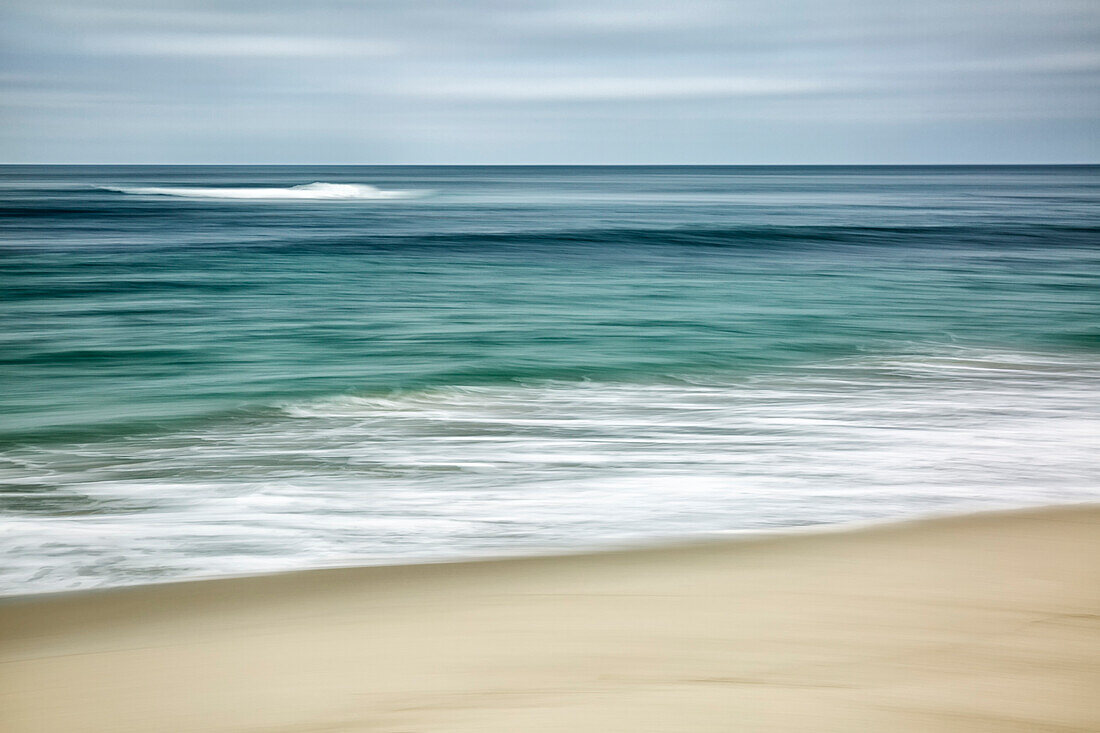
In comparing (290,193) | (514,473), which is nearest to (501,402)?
(514,473)

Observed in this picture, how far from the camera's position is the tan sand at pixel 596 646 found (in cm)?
177

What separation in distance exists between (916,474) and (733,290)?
805cm

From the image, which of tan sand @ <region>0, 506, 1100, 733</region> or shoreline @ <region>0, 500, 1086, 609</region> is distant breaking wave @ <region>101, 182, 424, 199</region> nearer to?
shoreline @ <region>0, 500, 1086, 609</region>

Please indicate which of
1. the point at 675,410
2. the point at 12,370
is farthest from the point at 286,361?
the point at 675,410

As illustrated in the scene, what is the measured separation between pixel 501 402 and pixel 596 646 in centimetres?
343

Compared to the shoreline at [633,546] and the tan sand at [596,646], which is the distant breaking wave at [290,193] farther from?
the tan sand at [596,646]

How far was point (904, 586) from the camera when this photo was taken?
2.38 m

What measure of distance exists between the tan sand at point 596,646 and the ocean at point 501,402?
304 millimetres

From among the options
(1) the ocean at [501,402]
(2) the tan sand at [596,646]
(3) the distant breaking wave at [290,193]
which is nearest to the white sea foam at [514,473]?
(1) the ocean at [501,402]

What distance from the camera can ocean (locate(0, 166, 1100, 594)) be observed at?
3.08 meters

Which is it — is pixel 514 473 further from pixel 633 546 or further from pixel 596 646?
pixel 596 646

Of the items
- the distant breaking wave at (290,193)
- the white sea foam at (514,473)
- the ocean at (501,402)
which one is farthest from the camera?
the distant breaking wave at (290,193)

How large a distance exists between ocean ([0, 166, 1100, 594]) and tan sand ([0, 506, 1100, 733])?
30 cm

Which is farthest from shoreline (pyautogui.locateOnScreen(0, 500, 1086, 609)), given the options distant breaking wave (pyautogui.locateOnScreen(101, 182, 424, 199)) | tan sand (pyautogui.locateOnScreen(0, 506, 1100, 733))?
distant breaking wave (pyautogui.locateOnScreen(101, 182, 424, 199))
